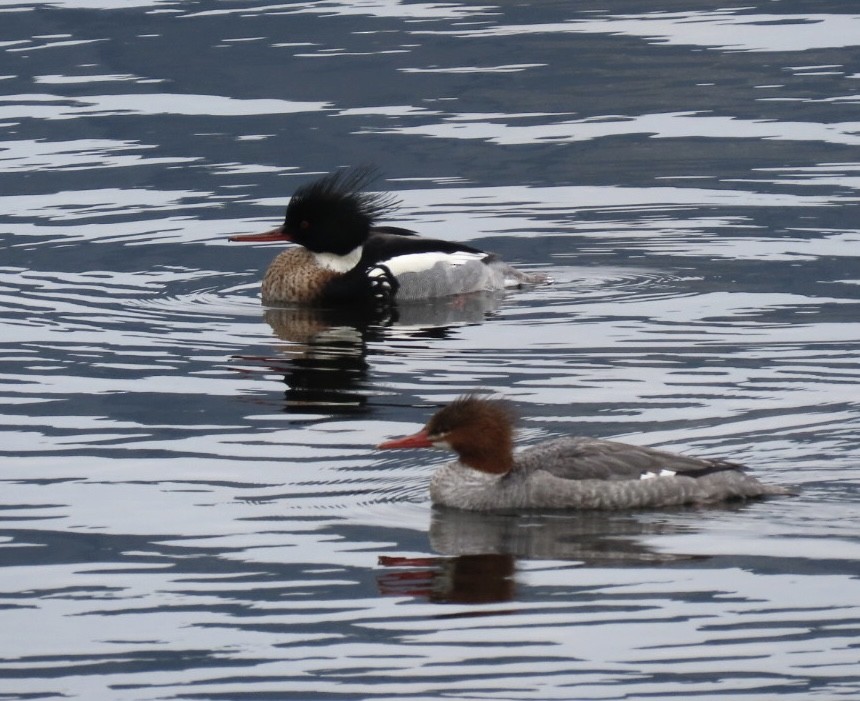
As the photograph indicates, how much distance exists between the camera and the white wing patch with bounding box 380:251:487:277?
61.3 ft

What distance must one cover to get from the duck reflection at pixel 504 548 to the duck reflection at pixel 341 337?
2.82 meters

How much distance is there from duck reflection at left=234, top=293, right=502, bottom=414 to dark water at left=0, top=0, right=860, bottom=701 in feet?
0.22

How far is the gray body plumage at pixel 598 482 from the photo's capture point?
11.6 metres

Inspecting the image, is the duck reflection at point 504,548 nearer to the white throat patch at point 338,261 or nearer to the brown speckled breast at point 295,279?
the brown speckled breast at point 295,279

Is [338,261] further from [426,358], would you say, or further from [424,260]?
[426,358]

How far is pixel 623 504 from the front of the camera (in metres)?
11.8

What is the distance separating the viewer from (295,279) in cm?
1886

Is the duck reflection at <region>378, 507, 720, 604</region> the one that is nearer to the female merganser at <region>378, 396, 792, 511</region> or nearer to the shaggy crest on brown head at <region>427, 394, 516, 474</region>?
the female merganser at <region>378, 396, 792, 511</region>

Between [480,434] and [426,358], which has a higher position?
[480,434]

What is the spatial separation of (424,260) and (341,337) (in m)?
1.82

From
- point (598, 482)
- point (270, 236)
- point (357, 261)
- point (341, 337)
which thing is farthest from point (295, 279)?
point (598, 482)

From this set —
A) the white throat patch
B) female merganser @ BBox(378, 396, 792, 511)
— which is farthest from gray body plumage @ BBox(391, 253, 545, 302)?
female merganser @ BBox(378, 396, 792, 511)

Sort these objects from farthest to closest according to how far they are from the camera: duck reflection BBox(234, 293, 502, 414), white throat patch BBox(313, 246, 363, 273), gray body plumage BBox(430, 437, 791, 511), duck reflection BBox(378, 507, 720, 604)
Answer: white throat patch BBox(313, 246, 363, 273) < duck reflection BBox(234, 293, 502, 414) < gray body plumage BBox(430, 437, 791, 511) < duck reflection BBox(378, 507, 720, 604)

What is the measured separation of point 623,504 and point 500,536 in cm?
83
